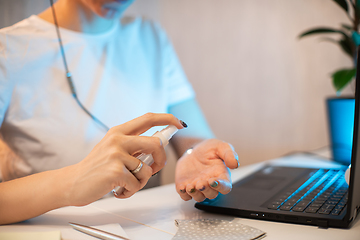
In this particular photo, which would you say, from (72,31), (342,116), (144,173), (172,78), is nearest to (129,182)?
(144,173)

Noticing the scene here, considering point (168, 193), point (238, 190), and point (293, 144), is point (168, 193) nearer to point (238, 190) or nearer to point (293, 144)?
point (238, 190)

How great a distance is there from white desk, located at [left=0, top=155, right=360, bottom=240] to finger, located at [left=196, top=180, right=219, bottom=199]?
1.5 inches

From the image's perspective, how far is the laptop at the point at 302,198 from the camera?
38 cm

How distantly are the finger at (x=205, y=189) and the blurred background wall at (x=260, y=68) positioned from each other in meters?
0.70

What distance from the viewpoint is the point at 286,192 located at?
1.67ft

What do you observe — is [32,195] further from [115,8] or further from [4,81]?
[115,8]

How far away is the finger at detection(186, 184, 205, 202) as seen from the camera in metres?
0.45

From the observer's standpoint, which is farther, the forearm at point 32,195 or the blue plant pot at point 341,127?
the blue plant pot at point 341,127

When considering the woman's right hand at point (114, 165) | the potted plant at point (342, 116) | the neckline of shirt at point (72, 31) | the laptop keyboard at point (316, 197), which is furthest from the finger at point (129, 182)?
the potted plant at point (342, 116)

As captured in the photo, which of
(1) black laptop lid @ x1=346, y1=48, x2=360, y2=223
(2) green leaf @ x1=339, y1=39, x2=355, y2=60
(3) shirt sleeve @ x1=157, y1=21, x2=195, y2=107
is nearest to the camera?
(1) black laptop lid @ x1=346, y1=48, x2=360, y2=223

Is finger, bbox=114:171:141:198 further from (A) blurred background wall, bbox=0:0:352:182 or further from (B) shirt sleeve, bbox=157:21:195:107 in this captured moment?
(A) blurred background wall, bbox=0:0:352:182

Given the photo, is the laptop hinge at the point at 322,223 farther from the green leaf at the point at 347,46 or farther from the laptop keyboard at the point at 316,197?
the green leaf at the point at 347,46

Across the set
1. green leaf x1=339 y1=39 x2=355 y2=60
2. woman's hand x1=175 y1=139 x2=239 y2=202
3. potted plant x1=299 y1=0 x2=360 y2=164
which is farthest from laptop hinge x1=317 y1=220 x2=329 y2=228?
green leaf x1=339 y1=39 x2=355 y2=60

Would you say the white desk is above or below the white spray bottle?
below
